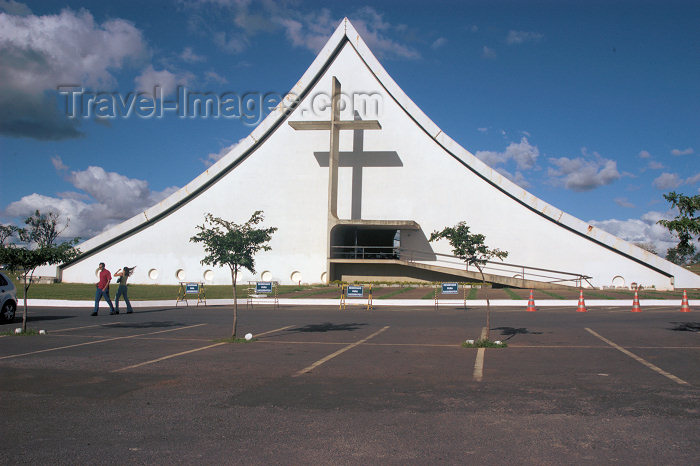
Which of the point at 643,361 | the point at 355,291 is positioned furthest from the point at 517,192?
the point at 643,361

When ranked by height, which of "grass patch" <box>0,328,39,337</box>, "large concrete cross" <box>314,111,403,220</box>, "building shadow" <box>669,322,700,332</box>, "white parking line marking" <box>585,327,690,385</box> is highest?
"large concrete cross" <box>314,111,403,220</box>

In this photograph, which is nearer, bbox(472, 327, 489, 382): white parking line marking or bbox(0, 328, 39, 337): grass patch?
bbox(472, 327, 489, 382): white parking line marking

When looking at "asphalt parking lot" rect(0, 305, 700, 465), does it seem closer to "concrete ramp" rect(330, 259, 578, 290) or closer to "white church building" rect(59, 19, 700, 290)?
"concrete ramp" rect(330, 259, 578, 290)

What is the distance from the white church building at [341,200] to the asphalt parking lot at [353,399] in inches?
758

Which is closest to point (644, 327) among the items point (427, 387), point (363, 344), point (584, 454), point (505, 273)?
point (363, 344)

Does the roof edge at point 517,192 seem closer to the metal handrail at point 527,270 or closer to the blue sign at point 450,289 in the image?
the metal handrail at point 527,270

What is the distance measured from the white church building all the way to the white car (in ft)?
57.0

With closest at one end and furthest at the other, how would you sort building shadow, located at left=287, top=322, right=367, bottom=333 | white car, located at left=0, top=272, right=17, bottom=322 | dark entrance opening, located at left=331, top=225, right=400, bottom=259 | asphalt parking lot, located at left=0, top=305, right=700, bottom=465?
1. asphalt parking lot, located at left=0, top=305, right=700, bottom=465
2. building shadow, located at left=287, top=322, right=367, bottom=333
3. white car, located at left=0, top=272, right=17, bottom=322
4. dark entrance opening, located at left=331, top=225, right=400, bottom=259

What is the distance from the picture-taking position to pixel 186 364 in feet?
26.5

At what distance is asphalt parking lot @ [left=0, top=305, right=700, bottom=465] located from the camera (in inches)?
164

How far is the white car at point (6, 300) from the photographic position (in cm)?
1439

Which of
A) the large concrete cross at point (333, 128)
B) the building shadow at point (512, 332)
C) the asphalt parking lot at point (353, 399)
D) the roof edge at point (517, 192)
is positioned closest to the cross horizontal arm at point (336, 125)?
the large concrete cross at point (333, 128)

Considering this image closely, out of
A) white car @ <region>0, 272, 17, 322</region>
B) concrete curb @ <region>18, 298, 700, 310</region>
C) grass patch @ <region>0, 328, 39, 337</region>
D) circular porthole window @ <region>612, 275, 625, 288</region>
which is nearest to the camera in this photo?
grass patch @ <region>0, 328, 39, 337</region>

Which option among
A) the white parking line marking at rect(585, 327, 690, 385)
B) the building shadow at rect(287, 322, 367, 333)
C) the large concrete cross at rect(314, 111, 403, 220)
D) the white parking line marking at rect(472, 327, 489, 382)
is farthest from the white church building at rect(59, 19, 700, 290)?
the white parking line marking at rect(472, 327, 489, 382)
